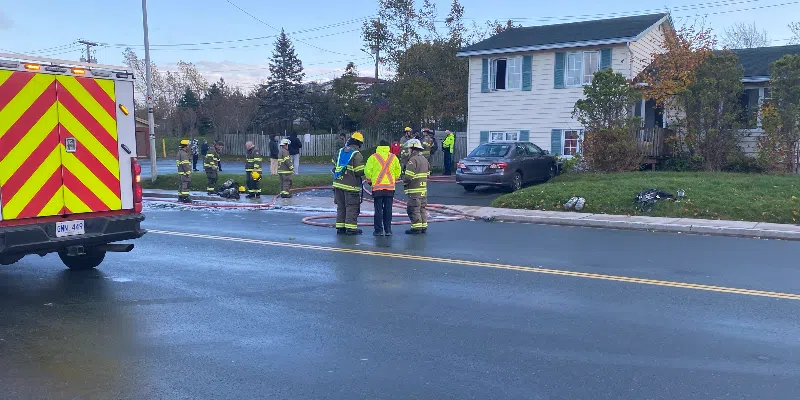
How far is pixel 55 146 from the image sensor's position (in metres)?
7.85

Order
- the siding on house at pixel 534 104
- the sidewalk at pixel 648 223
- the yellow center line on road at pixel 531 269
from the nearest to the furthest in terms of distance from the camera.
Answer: the yellow center line on road at pixel 531 269
the sidewalk at pixel 648 223
the siding on house at pixel 534 104

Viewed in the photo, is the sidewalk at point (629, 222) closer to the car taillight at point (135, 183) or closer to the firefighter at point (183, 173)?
the firefighter at point (183, 173)

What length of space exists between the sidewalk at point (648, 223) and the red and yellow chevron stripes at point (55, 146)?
Result: 9451 millimetres

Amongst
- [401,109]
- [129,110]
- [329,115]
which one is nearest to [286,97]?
[329,115]

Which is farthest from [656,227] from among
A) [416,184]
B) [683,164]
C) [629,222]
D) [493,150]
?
[683,164]

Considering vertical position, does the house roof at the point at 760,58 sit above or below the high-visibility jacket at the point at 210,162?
above

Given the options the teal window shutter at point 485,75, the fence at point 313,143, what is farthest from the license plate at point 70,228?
the fence at point 313,143

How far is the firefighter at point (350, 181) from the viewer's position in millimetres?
12695

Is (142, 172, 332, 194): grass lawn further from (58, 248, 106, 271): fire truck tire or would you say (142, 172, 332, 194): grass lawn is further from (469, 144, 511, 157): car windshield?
(58, 248, 106, 271): fire truck tire

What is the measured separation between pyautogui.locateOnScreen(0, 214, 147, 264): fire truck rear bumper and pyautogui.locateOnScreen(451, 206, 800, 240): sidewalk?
9.20m

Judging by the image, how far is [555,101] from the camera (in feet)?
87.2

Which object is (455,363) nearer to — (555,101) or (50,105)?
(50,105)

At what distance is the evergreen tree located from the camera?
51.7m

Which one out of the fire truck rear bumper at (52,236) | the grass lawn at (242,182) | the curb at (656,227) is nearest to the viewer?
the fire truck rear bumper at (52,236)
